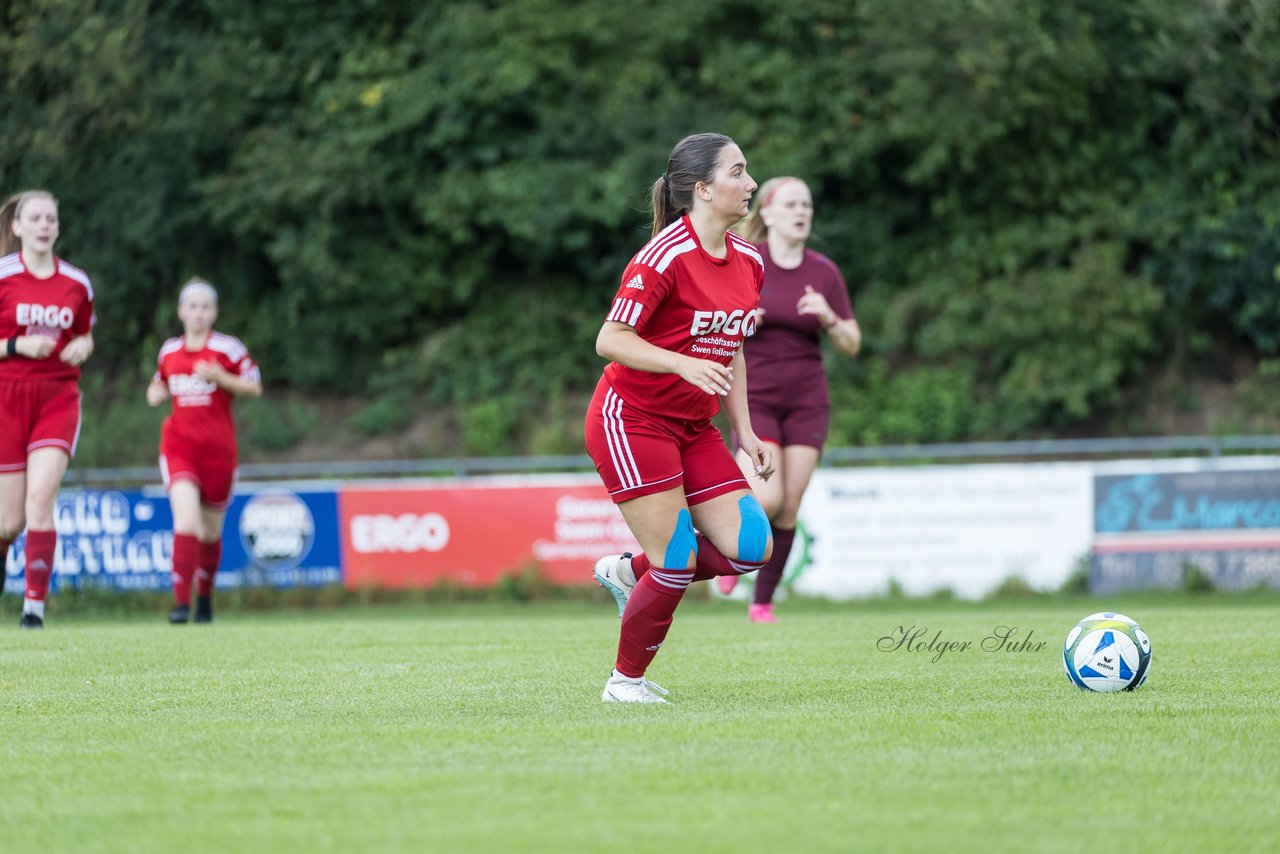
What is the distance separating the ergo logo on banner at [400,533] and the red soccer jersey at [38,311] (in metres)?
6.20

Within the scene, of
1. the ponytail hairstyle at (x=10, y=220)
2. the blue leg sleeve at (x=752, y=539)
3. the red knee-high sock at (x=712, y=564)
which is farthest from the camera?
the ponytail hairstyle at (x=10, y=220)

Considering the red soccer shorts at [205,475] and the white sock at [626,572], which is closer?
the white sock at [626,572]

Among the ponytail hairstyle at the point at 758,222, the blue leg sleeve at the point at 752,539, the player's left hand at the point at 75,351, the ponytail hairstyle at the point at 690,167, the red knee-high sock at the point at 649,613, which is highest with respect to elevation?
the ponytail hairstyle at the point at 758,222

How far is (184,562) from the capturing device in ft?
37.0

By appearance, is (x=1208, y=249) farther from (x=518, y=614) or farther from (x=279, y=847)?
(x=279, y=847)

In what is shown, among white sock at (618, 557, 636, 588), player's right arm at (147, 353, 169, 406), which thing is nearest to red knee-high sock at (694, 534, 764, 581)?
white sock at (618, 557, 636, 588)

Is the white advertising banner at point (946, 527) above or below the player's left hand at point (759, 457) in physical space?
below

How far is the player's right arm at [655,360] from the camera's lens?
17.6 feet

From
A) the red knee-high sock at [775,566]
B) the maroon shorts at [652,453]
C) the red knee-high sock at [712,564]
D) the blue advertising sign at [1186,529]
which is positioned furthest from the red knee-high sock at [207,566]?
the blue advertising sign at [1186,529]

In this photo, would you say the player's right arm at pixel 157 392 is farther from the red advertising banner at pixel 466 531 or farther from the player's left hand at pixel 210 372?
the red advertising banner at pixel 466 531

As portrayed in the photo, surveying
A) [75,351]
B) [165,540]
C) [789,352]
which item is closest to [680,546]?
[789,352]
